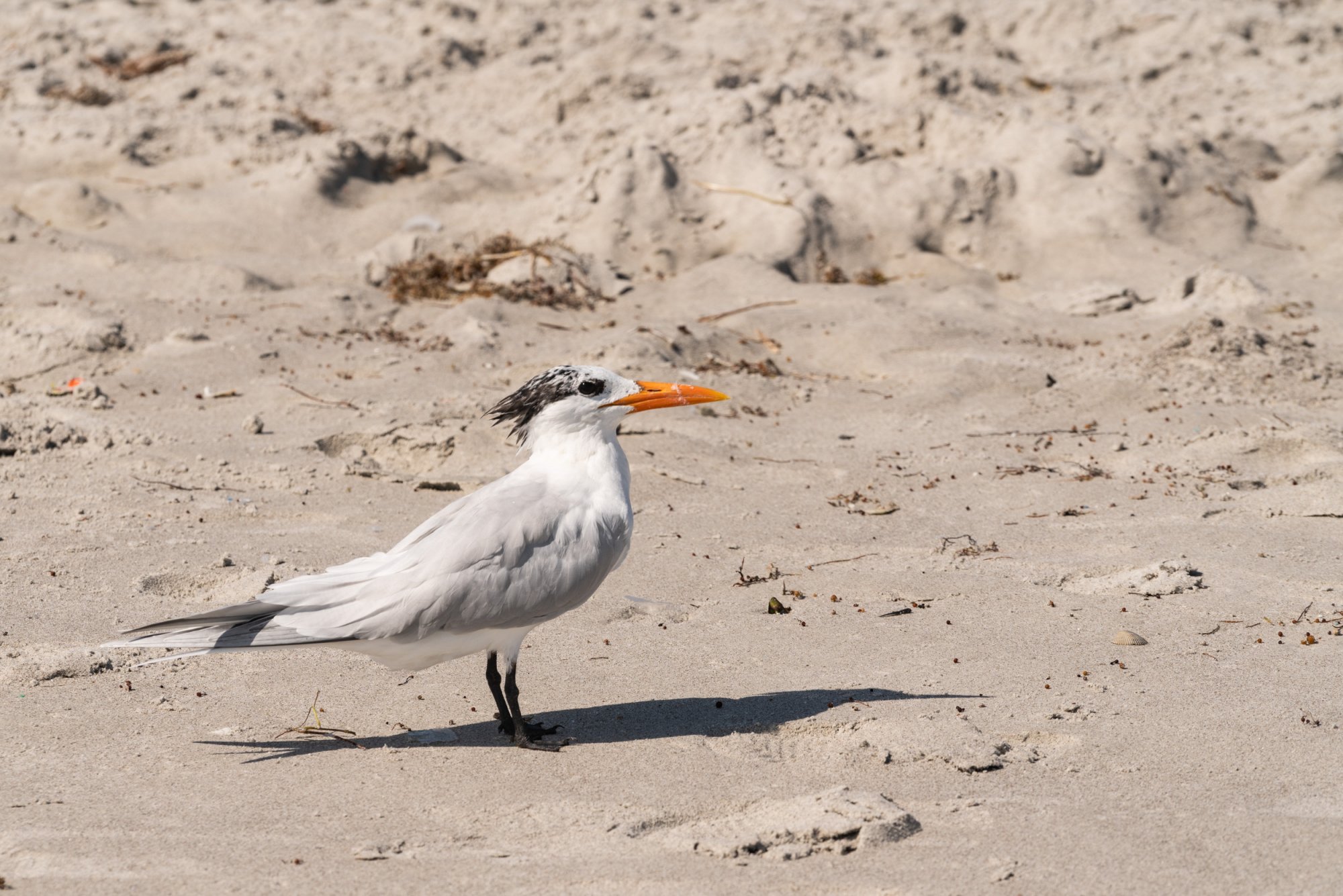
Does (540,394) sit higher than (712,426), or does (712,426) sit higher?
(540,394)

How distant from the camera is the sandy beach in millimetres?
3809

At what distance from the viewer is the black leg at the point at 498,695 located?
4.48m

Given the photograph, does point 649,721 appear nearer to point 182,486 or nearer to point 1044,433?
point 182,486

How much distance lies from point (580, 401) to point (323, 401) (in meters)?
3.81

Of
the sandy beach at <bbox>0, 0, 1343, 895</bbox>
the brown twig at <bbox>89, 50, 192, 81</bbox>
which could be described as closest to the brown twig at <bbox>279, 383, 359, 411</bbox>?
the sandy beach at <bbox>0, 0, 1343, 895</bbox>

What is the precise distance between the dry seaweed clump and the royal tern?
16.8ft

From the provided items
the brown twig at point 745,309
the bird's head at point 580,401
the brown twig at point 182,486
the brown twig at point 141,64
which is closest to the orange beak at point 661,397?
the bird's head at point 580,401

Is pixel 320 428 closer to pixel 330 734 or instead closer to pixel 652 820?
pixel 330 734

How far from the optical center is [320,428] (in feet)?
24.9

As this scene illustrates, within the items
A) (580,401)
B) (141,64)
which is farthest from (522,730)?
(141,64)

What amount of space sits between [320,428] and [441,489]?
1127 mm

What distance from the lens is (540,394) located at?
15.6 ft

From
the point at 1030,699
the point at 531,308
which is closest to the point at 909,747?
the point at 1030,699

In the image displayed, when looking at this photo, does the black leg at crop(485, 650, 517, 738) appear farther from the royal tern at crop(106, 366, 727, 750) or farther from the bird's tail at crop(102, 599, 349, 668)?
the bird's tail at crop(102, 599, 349, 668)
